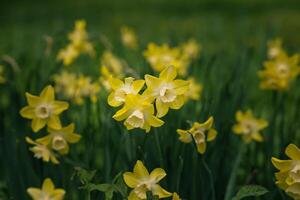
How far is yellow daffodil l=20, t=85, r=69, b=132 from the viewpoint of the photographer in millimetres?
1478

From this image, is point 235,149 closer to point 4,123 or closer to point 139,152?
point 139,152

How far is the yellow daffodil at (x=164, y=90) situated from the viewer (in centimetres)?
126

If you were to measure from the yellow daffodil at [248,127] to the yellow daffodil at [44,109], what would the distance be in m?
0.74

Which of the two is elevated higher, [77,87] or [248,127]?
[77,87]

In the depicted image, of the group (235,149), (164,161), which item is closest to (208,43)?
(235,149)

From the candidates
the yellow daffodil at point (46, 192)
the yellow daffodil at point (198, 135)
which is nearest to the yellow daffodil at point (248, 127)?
the yellow daffodil at point (198, 135)

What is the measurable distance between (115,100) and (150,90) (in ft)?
0.33

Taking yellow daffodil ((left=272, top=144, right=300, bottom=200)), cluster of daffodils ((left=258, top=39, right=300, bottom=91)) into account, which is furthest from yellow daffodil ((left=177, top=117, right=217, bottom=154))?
cluster of daffodils ((left=258, top=39, right=300, bottom=91))

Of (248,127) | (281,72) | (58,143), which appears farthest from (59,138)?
(281,72)

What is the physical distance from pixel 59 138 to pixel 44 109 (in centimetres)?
10

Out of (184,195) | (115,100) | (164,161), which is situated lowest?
(184,195)

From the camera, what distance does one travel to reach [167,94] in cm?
127

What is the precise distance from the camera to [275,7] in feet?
26.4

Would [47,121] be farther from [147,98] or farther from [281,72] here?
[281,72]
